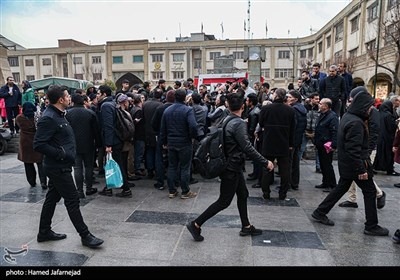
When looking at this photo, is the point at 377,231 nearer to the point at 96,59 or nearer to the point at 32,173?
the point at 32,173

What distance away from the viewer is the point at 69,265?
11.8 ft

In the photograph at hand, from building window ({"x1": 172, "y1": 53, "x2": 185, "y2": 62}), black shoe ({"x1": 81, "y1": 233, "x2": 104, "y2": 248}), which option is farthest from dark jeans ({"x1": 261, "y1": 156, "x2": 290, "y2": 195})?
building window ({"x1": 172, "y1": 53, "x2": 185, "y2": 62})

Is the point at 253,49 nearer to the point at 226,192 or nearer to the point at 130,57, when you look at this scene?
the point at 226,192

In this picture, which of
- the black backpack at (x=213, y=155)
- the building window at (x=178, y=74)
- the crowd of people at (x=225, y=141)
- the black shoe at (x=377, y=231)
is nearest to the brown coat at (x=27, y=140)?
the crowd of people at (x=225, y=141)

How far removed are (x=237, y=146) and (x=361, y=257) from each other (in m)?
2.00

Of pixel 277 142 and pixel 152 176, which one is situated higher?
pixel 277 142

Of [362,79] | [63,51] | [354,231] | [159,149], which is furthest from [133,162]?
[63,51]

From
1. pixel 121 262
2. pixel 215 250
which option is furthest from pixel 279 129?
pixel 121 262

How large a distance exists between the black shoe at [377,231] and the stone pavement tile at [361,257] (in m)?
0.47

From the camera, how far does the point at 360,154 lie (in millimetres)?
4352

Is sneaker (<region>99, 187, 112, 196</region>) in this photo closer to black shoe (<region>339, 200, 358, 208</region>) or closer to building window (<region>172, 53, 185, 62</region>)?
black shoe (<region>339, 200, 358, 208</region>)

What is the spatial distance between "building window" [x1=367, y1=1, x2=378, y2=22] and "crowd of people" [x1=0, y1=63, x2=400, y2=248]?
85.6 ft

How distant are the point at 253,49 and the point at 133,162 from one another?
9.80m

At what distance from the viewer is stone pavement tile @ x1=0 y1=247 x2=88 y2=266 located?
11.9ft
